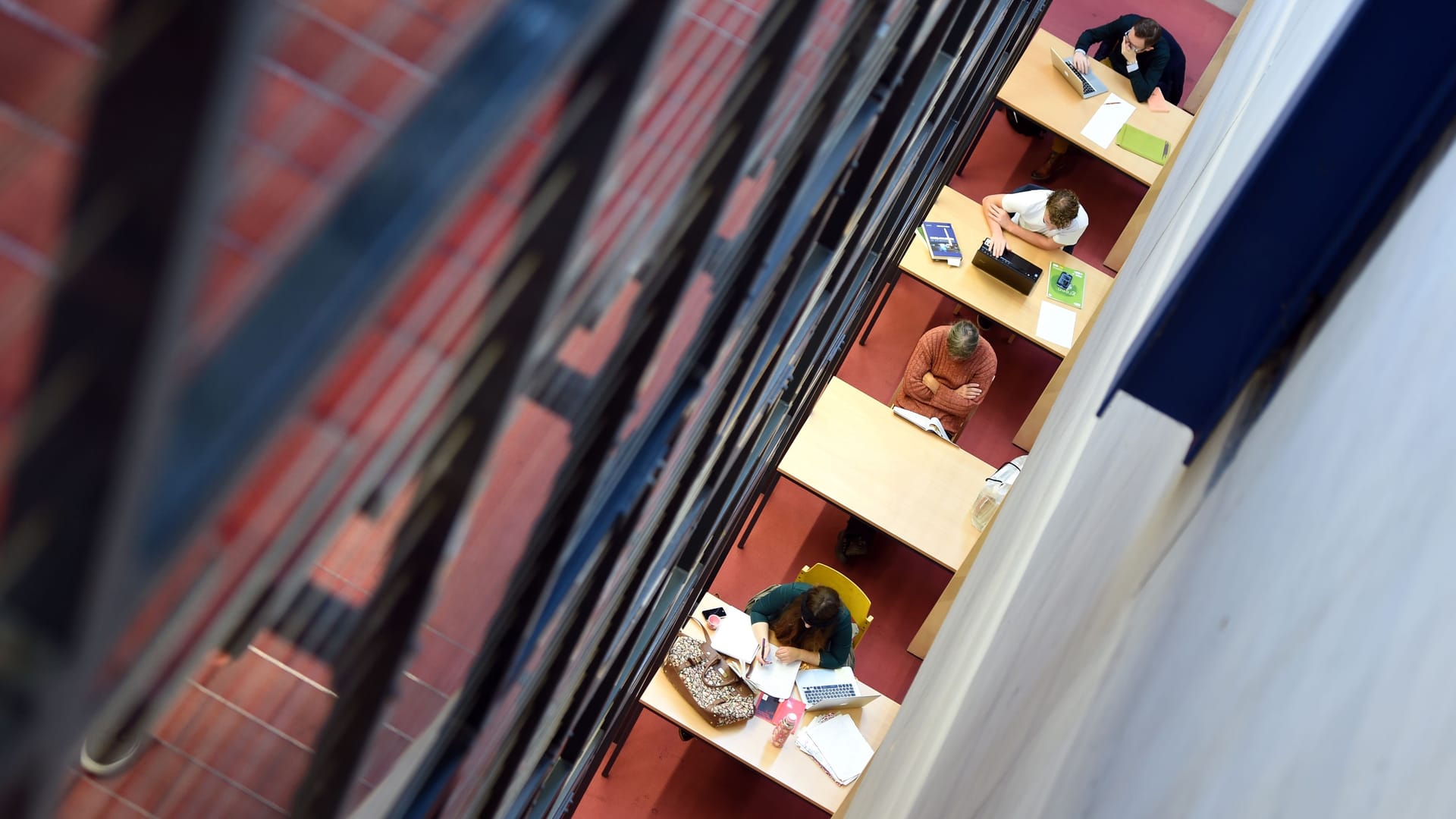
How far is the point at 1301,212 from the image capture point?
1.64m

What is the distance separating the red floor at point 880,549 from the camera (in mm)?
5512

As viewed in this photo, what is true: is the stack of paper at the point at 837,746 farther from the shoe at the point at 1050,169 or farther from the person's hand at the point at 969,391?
the shoe at the point at 1050,169

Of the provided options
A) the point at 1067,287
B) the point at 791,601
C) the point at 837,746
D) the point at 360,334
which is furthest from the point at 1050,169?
the point at 360,334

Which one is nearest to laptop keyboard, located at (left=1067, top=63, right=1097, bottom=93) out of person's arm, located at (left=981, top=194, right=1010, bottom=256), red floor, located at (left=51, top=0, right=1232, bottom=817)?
red floor, located at (left=51, top=0, right=1232, bottom=817)

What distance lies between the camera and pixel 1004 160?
821 cm

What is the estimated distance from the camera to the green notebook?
7.21 metres

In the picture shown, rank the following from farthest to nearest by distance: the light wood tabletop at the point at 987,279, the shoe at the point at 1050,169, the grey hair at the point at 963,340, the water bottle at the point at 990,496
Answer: the shoe at the point at 1050,169 → the light wood tabletop at the point at 987,279 → the grey hair at the point at 963,340 → the water bottle at the point at 990,496

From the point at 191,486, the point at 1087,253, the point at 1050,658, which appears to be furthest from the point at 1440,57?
the point at 1087,253

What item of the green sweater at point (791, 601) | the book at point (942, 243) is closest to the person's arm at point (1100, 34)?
the book at point (942, 243)

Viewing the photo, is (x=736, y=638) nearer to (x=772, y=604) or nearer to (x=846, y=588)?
(x=772, y=604)

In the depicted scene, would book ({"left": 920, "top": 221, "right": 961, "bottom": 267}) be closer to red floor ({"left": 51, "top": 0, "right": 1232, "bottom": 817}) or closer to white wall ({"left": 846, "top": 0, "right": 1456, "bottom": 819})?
red floor ({"left": 51, "top": 0, "right": 1232, "bottom": 817})

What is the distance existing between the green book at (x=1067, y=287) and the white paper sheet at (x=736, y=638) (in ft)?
9.02

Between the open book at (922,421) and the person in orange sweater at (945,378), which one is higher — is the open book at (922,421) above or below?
below

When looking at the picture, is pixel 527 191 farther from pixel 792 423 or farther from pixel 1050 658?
pixel 792 423
